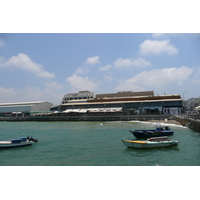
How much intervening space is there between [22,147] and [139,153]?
13.7 meters

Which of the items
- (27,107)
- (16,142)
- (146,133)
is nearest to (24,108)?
(27,107)

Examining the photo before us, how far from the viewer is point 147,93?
8131 cm

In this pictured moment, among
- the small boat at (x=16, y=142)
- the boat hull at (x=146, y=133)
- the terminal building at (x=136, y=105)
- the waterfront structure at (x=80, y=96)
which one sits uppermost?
the waterfront structure at (x=80, y=96)

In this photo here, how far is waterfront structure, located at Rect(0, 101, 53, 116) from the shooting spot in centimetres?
8707

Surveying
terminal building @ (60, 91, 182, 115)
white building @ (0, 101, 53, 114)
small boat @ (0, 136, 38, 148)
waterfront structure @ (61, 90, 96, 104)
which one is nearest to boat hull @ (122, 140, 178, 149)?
small boat @ (0, 136, 38, 148)

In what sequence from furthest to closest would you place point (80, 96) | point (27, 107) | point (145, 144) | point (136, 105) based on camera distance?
point (80, 96) → point (27, 107) → point (136, 105) → point (145, 144)

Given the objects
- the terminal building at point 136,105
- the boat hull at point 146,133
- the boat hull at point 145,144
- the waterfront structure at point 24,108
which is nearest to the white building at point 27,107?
A: the waterfront structure at point 24,108

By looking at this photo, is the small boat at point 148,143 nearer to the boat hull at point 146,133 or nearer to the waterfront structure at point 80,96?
the boat hull at point 146,133

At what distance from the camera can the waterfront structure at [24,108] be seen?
87075 mm

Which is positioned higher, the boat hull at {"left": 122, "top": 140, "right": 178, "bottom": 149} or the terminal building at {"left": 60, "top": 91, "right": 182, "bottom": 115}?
the terminal building at {"left": 60, "top": 91, "right": 182, "bottom": 115}

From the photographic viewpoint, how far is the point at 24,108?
88.6m

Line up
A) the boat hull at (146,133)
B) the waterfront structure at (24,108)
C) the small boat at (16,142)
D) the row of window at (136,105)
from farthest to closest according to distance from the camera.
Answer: the waterfront structure at (24,108), the row of window at (136,105), the boat hull at (146,133), the small boat at (16,142)

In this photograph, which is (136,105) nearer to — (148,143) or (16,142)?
(148,143)

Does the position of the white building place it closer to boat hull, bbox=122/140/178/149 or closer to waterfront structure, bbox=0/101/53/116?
waterfront structure, bbox=0/101/53/116
